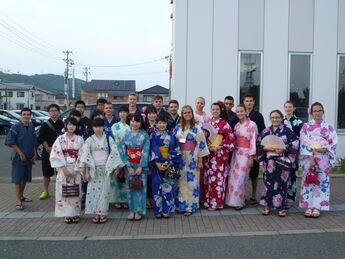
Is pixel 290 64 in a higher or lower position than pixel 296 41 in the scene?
lower

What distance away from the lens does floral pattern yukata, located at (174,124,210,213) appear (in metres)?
6.09

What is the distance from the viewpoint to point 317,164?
596cm

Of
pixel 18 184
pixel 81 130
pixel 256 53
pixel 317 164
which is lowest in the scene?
pixel 18 184

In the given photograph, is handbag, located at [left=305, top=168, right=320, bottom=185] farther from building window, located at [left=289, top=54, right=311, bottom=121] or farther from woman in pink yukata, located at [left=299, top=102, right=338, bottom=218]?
building window, located at [left=289, top=54, right=311, bottom=121]

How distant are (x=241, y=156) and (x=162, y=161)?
1.41 metres

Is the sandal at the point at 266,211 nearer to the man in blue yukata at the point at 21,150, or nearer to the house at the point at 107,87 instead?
the man in blue yukata at the point at 21,150

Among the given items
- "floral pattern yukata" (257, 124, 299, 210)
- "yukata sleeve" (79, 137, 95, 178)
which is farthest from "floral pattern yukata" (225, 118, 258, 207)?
"yukata sleeve" (79, 137, 95, 178)

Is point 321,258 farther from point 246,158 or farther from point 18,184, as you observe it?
point 18,184

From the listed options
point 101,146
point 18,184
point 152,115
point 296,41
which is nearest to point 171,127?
point 152,115

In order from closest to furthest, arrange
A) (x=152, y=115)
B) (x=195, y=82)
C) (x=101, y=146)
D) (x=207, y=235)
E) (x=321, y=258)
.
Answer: (x=321, y=258), (x=207, y=235), (x=101, y=146), (x=152, y=115), (x=195, y=82)

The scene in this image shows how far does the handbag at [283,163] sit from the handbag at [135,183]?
86.3 inches

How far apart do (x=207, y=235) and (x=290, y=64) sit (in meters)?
6.49

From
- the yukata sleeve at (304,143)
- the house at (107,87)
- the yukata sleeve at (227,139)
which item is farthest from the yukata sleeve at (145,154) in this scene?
the house at (107,87)

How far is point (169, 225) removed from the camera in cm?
561
